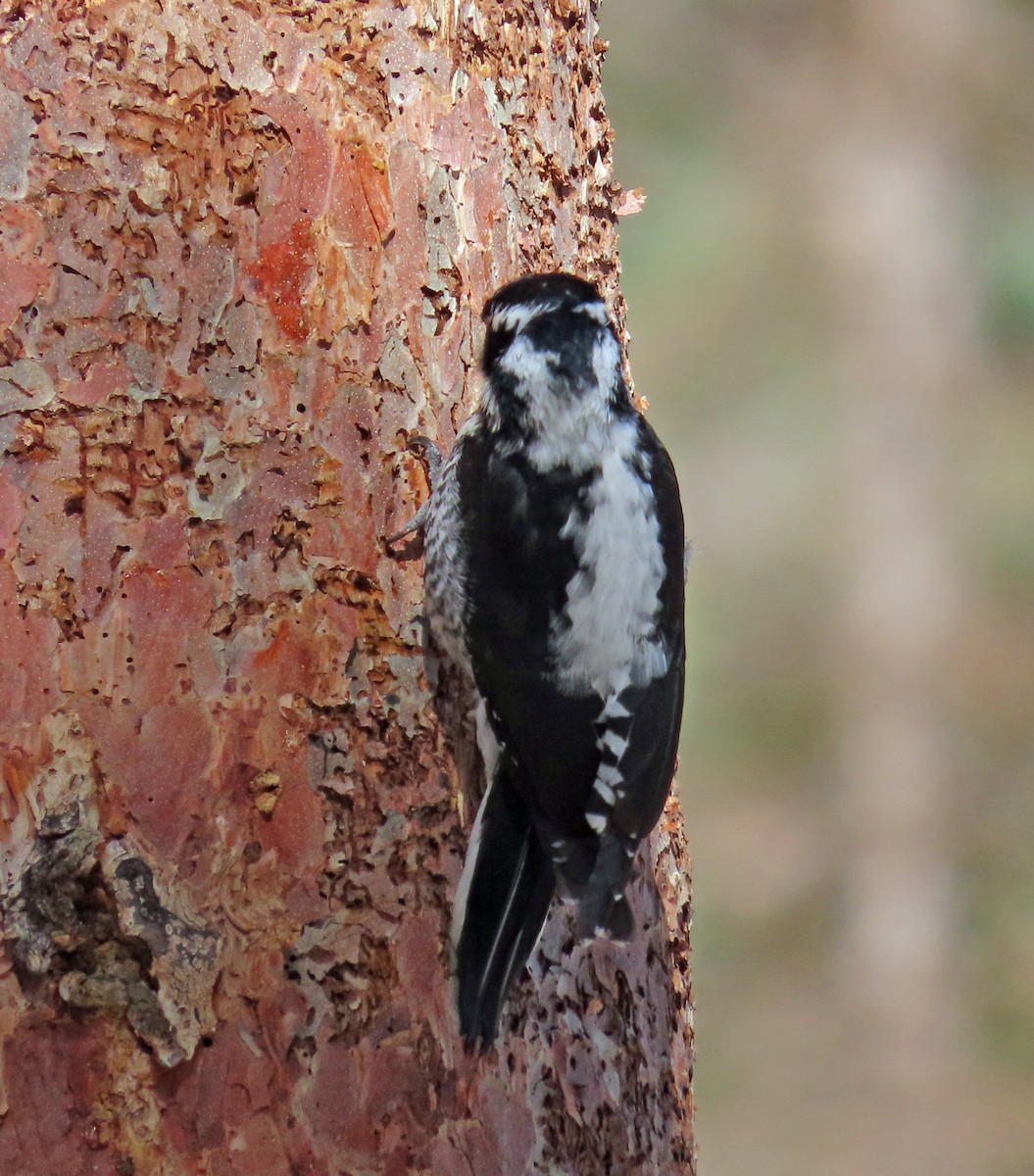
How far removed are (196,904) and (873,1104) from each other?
5.93 meters

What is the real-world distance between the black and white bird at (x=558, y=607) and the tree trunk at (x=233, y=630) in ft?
0.23

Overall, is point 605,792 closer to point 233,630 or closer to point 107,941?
point 233,630

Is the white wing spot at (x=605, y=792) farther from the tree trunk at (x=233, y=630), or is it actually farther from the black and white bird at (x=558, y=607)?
the tree trunk at (x=233, y=630)

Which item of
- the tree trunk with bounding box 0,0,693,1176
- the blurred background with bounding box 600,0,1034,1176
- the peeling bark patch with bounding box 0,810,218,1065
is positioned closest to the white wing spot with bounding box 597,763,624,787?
the tree trunk with bounding box 0,0,693,1176

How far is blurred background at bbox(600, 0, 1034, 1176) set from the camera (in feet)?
22.6

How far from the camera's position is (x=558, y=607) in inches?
67.8

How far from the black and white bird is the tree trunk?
0.07 m

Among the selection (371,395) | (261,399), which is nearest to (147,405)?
(261,399)

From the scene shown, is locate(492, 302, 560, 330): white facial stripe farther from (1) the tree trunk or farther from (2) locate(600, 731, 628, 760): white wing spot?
(2) locate(600, 731, 628, 760): white wing spot

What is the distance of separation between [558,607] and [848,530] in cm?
630

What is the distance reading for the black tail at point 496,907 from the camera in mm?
1519

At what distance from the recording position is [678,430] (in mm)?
8273

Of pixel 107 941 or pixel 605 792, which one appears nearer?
pixel 107 941

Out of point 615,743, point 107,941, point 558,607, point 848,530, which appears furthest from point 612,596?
point 848,530
